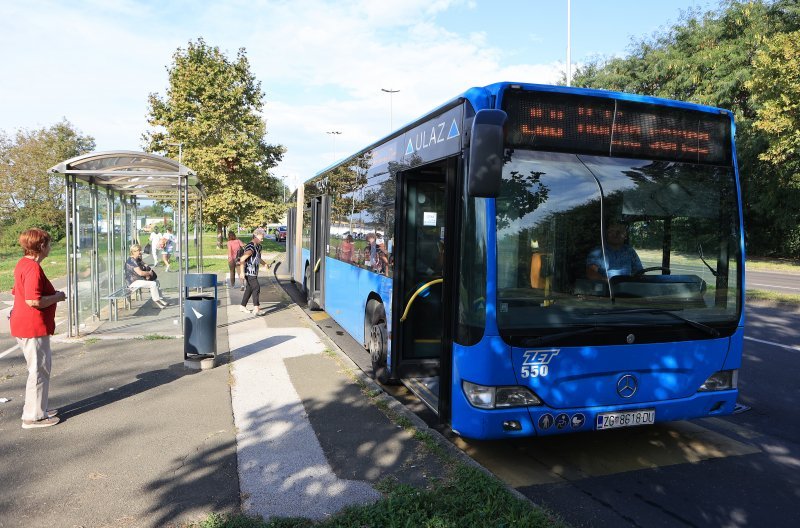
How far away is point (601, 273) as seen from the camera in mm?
4508

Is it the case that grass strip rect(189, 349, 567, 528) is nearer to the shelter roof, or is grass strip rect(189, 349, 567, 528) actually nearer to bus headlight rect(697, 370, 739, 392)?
bus headlight rect(697, 370, 739, 392)

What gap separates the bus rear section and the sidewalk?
1098 mm

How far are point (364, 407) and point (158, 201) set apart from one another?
1182cm

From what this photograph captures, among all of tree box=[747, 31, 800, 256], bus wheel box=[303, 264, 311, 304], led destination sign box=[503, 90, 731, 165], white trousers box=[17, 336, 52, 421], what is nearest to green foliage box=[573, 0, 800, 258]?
tree box=[747, 31, 800, 256]

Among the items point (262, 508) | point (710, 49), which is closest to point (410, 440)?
point (262, 508)

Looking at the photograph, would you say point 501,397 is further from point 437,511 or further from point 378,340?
point 378,340

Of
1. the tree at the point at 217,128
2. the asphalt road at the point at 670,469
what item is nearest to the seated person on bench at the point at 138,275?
the asphalt road at the point at 670,469

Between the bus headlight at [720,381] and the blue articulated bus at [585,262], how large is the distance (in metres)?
0.01

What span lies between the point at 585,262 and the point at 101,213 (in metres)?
9.86

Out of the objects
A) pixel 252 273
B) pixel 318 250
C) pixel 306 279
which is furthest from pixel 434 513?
pixel 306 279

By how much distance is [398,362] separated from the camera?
6.27 m

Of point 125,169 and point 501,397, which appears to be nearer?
point 501,397

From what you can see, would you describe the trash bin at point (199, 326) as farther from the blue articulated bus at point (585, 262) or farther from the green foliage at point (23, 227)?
the green foliage at point (23, 227)

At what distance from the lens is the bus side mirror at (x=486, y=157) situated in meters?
3.97
